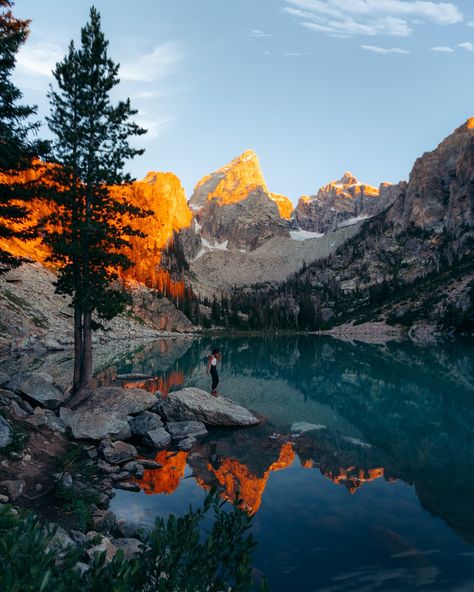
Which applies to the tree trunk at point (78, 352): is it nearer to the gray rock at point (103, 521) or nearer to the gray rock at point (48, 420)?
the gray rock at point (48, 420)

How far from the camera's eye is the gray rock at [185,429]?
19969 millimetres

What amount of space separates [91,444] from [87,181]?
48.5 feet

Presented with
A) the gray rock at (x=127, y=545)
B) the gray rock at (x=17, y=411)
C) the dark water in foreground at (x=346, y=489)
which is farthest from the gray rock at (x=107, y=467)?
the gray rock at (x=127, y=545)

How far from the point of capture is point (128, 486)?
14.1 m

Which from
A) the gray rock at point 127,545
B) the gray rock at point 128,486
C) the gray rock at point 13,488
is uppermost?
the gray rock at point 127,545

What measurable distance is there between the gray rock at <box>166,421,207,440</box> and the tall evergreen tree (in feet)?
20.2

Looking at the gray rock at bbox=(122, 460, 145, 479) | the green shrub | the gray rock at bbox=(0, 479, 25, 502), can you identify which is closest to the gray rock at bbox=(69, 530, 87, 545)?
the gray rock at bbox=(0, 479, 25, 502)

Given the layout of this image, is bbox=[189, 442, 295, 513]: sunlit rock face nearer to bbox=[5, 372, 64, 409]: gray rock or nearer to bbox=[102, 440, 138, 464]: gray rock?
bbox=[102, 440, 138, 464]: gray rock

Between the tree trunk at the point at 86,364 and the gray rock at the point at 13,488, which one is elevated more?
the gray rock at the point at 13,488

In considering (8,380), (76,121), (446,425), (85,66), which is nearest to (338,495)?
(446,425)

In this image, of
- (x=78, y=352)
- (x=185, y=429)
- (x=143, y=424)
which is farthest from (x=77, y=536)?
(x=78, y=352)

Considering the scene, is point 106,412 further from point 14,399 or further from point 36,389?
point 14,399

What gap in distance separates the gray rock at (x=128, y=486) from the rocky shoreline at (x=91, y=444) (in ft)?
0.12

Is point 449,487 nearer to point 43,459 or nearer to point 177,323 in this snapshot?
point 43,459
